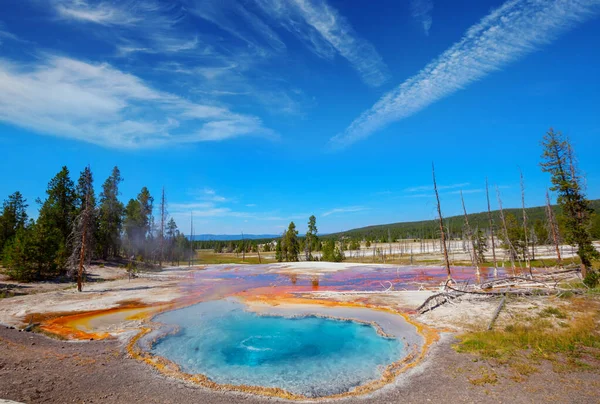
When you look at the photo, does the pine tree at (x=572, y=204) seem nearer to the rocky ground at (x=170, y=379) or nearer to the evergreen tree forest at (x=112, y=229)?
the evergreen tree forest at (x=112, y=229)

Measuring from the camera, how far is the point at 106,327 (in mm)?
16797

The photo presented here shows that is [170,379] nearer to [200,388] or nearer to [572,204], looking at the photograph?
[200,388]

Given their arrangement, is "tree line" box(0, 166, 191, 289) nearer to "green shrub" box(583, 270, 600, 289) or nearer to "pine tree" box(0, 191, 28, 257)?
"pine tree" box(0, 191, 28, 257)

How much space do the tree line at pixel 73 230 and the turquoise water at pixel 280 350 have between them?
1424 centimetres

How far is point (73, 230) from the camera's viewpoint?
88.5 ft

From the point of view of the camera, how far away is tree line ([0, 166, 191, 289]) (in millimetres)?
27781

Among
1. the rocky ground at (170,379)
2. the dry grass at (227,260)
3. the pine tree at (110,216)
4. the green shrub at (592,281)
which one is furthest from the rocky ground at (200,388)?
the dry grass at (227,260)

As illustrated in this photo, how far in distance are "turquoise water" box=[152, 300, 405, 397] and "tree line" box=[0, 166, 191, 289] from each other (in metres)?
14.2

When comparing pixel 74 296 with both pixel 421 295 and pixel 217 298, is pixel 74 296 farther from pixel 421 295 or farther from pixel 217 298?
pixel 421 295

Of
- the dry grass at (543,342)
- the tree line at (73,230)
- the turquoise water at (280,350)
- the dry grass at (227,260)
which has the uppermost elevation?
the tree line at (73,230)

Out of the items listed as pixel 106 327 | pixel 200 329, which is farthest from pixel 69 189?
pixel 200 329

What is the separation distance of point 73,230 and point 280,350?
23.4 meters

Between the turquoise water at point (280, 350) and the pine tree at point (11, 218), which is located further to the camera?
the pine tree at point (11, 218)

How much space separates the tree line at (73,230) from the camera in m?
27.8
